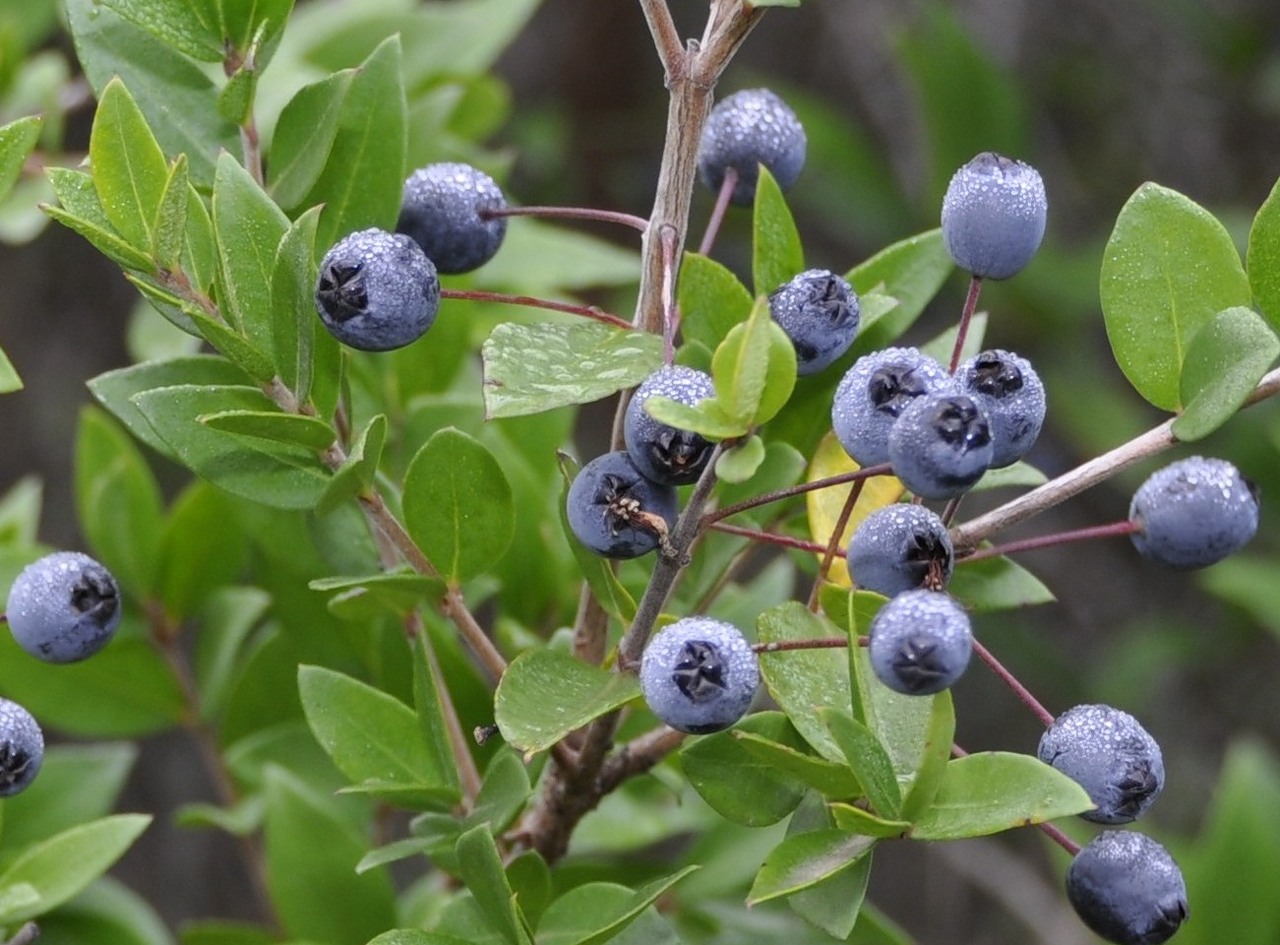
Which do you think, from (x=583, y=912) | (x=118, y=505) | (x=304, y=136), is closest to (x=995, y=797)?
(x=583, y=912)

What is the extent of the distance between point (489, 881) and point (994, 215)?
50 centimetres

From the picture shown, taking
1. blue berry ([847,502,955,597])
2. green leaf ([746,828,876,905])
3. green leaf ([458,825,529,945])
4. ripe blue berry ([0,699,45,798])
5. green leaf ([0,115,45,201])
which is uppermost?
green leaf ([0,115,45,201])

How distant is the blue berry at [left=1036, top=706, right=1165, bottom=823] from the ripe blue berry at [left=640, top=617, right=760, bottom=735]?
192mm

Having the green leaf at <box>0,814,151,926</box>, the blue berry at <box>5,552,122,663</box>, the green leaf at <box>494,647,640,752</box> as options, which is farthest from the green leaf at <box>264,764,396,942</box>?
the green leaf at <box>494,647,640,752</box>

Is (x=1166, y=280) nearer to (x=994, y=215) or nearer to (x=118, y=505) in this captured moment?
(x=994, y=215)

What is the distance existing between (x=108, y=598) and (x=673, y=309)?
1.38 feet

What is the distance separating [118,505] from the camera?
1.42 metres

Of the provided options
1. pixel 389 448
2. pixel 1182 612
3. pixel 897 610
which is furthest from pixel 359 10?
pixel 1182 612

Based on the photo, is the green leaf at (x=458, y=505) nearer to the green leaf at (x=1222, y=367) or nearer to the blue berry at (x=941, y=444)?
the blue berry at (x=941, y=444)

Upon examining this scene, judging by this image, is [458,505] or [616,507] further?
[458,505]

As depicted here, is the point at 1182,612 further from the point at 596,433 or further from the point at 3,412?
the point at 3,412

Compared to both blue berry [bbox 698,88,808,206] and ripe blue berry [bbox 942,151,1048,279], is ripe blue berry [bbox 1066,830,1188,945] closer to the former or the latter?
ripe blue berry [bbox 942,151,1048,279]

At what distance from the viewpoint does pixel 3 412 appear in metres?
3.51

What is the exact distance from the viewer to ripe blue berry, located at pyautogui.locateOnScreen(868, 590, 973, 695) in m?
0.77
